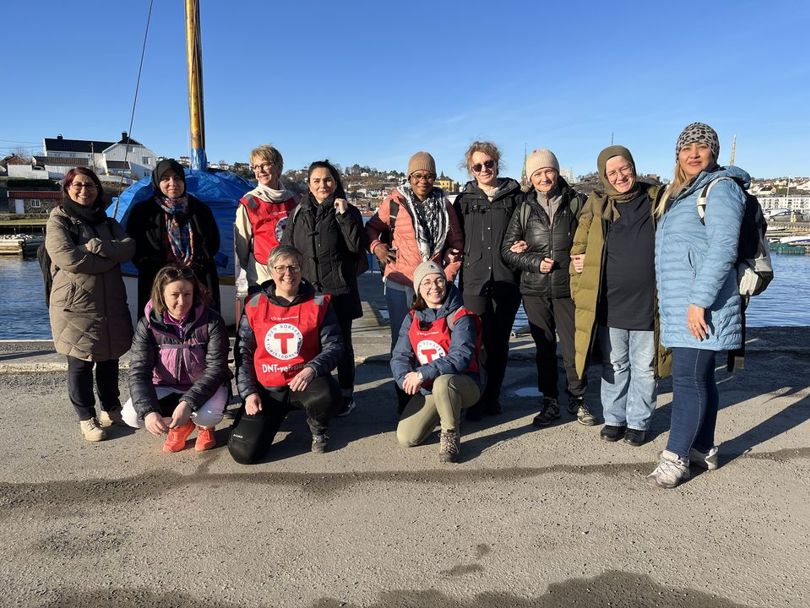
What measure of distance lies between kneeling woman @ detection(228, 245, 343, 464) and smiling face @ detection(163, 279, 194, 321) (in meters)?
0.40

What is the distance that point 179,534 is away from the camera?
9.16ft

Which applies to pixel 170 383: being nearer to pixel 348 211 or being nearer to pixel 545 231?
pixel 348 211

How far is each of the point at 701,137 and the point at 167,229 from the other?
12.3ft

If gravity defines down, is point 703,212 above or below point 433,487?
above

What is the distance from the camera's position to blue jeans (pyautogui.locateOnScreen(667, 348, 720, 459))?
3230mm

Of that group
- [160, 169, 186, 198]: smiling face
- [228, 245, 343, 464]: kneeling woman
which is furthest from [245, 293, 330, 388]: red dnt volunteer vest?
[160, 169, 186, 198]: smiling face

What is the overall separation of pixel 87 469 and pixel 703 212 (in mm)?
4001

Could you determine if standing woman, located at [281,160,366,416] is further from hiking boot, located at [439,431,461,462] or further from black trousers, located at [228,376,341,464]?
hiking boot, located at [439,431,461,462]

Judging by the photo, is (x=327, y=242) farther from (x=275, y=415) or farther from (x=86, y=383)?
(x=86, y=383)

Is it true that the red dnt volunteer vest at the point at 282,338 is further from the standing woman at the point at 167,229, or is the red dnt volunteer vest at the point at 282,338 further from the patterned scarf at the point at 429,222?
the patterned scarf at the point at 429,222

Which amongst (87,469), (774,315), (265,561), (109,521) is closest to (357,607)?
(265,561)

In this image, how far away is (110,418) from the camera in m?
4.20

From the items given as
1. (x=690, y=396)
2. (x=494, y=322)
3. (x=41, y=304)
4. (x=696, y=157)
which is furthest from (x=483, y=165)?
(x=41, y=304)

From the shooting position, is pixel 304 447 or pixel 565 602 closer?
pixel 565 602
